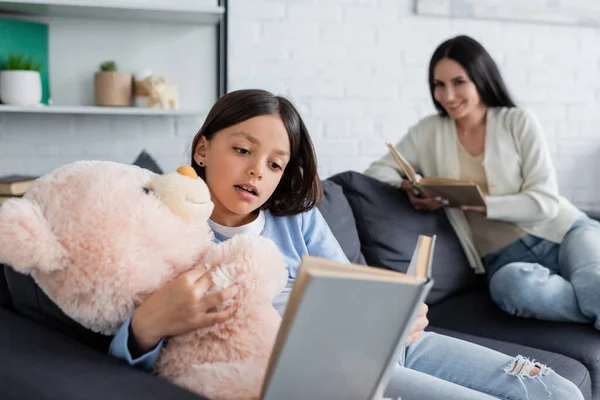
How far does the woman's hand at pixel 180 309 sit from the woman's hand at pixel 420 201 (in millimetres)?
1247

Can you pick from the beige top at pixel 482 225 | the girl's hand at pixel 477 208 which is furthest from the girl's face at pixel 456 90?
the girl's hand at pixel 477 208

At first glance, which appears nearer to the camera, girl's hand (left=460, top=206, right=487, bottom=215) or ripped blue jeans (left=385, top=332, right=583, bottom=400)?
ripped blue jeans (left=385, top=332, right=583, bottom=400)

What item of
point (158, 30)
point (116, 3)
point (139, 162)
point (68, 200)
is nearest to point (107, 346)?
point (68, 200)

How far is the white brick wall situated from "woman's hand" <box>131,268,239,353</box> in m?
1.74

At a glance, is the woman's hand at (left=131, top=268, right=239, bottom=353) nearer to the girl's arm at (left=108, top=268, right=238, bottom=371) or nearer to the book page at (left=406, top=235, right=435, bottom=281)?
the girl's arm at (left=108, top=268, right=238, bottom=371)

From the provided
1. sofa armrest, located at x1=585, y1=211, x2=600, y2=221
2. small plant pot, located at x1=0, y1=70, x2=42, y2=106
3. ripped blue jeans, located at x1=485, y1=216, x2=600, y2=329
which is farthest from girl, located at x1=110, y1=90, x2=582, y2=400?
small plant pot, located at x1=0, y1=70, x2=42, y2=106

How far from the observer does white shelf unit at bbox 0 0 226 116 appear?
2.29 meters

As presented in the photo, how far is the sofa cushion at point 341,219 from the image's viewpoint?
1733 millimetres

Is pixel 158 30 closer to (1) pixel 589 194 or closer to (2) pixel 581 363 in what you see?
(2) pixel 581 363

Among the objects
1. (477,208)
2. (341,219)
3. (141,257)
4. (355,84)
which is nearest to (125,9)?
(355,84)

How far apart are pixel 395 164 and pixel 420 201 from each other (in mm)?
223

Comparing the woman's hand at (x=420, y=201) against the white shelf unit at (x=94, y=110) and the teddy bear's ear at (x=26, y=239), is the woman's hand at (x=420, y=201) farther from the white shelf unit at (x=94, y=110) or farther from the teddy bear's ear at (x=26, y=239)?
the teddy bear's ear at (x=26, y=239)

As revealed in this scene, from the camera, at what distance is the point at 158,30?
2.49 m

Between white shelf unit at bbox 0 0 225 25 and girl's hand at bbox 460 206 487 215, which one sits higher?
white shelf unit at bbox 0 0 225 25
